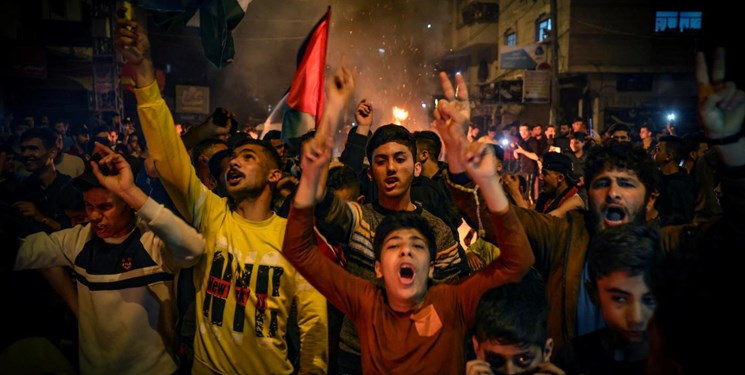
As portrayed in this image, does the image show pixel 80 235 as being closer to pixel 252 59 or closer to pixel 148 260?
pixel 148 260

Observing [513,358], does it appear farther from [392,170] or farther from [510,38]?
[510,38]

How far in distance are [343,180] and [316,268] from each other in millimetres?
1641

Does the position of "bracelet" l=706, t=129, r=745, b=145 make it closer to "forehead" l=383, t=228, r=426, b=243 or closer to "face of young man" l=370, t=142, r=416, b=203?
"forehead" l=383, t=228, r=426, b=243

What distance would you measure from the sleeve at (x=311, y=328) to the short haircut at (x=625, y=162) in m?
1.66

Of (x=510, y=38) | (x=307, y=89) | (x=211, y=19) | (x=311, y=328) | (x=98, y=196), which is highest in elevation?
(x=510, y=38)

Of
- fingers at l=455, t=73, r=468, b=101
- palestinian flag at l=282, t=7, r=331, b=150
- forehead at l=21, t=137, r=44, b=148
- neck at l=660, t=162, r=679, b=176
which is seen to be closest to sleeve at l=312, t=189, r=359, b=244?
fingers at l=455, t=73, r=468, b=101

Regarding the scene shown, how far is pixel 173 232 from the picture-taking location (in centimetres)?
341

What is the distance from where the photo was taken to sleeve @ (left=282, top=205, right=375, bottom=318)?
3.08 metres

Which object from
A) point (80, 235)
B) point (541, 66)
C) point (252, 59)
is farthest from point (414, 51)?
point (80, 235)

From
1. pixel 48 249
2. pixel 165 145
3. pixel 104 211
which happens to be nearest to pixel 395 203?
pixel 165 145

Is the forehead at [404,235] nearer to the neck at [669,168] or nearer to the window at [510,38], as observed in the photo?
the neck at [669,168]

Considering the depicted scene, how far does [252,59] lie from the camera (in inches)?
1828

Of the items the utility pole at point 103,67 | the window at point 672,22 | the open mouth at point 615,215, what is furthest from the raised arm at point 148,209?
the window at point 672,22

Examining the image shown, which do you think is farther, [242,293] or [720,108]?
[242,293]
